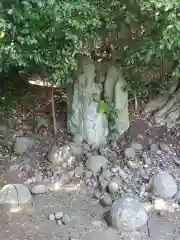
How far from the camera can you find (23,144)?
3.97 metres

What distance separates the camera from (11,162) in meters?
3.88

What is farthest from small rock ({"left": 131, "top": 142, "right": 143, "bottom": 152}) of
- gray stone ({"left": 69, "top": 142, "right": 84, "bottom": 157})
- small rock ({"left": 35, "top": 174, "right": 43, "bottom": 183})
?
small rock ({"left": 35, "top": 174, "right": 43, "bottom": 183})

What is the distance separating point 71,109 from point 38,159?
58 cm

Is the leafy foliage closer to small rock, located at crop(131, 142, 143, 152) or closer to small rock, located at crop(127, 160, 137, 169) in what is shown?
small rock, located at crop(131, 142, 143, 152)

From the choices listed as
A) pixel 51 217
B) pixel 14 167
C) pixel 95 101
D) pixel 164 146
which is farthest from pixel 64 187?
pixel 164 146

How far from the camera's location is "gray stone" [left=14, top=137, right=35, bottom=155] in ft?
13.0

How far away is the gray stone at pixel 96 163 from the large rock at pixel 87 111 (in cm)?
26

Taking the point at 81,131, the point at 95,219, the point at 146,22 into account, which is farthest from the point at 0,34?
the point at 81,131

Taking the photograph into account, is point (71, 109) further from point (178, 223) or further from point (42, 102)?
point (178, 223)

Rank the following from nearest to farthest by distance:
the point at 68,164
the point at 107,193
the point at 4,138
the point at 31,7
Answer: the point at 31,7 < the point at 107,193 < the point at 68,164 < the point at 4,138

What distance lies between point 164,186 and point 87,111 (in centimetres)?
101

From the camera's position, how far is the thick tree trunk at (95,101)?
3904 mm

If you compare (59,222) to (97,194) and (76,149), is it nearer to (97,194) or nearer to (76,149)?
(97,194)

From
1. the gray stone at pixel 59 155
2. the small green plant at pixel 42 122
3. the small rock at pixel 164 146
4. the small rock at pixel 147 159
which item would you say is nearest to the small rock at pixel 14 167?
the gray stone at pixel 59 155
